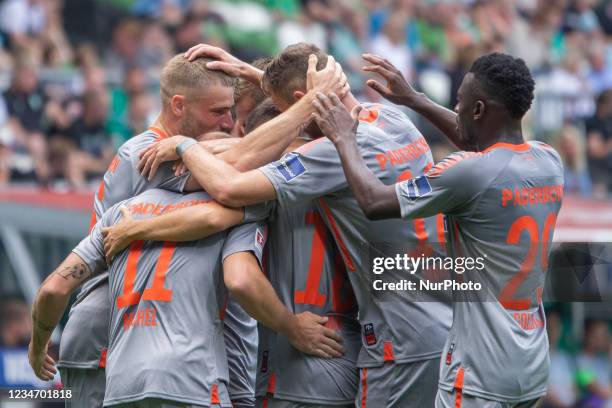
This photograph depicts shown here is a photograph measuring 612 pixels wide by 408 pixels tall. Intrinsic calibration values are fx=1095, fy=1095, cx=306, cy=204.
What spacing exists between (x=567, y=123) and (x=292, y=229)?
8626 mm

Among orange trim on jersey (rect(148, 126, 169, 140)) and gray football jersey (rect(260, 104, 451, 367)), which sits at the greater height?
orange trim on jersey (rect(148, 126, 169, 140))

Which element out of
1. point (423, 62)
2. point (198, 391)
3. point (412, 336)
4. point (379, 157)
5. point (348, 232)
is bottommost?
point (198, 391)

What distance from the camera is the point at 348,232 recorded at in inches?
193

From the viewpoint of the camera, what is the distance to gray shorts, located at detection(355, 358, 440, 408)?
4.82m

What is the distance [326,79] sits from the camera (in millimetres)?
4844

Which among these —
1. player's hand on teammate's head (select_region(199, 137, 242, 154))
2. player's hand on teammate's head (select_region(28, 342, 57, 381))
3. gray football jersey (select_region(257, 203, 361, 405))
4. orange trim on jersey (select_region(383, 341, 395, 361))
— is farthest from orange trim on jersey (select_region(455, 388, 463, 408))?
player's hand on teammate's head (select_region(28, 342, 57, 381))

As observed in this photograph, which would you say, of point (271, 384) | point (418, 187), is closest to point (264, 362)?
point (271, 384)

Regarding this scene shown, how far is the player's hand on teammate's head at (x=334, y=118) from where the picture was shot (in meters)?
4.66

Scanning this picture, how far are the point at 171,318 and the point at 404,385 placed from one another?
1086 mm

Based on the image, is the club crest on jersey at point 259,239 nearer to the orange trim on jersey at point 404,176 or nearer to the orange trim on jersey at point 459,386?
the orange trim on jersey at point 404,176

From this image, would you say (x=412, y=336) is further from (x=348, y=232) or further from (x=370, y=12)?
(x=370, y=12)

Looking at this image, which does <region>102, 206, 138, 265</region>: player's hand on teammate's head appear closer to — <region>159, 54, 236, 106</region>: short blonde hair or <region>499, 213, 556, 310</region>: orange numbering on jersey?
<region>159, 54, 236, 106</region>: short blonde hair

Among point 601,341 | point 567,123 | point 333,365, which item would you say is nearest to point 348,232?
point 333,365

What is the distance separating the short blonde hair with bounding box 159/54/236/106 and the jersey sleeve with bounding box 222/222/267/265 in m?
0.76
